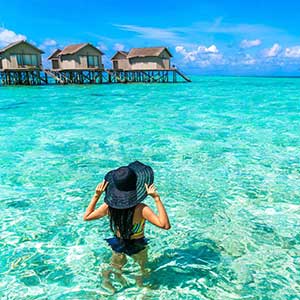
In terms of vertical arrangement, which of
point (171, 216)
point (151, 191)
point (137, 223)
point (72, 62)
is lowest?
point (171, 216)

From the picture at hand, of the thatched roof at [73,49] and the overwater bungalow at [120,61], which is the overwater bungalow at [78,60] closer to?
the thatched roof at [73,49]

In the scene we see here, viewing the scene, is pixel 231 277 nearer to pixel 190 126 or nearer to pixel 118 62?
pixel 190 126

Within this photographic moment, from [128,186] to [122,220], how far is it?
0.39 metres

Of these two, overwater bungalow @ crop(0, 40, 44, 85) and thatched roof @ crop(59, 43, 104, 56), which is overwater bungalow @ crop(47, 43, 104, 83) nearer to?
thatched roof @ crop(59, 43, 104, 56)

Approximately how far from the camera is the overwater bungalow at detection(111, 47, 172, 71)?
43531 millimetres

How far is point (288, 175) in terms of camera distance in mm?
7094

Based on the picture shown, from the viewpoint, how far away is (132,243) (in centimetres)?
329

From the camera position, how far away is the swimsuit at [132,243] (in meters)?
3.20

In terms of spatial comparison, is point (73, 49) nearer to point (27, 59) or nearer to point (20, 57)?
point (27, 59)

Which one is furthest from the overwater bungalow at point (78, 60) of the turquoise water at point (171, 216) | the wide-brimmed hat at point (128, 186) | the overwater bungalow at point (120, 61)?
the wide-brimmed hat at point (128, 186)

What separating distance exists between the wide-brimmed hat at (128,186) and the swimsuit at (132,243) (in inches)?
14.7

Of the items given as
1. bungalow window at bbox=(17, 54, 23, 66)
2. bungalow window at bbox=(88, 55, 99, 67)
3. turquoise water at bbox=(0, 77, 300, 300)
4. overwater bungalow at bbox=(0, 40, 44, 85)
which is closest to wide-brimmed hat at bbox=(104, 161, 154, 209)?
turquoise water at bbox=(0, 77, 300, 300)

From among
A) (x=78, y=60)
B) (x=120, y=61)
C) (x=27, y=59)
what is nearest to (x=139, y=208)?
(x=27, y=59)

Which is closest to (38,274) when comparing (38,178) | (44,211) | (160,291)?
(160,291)
